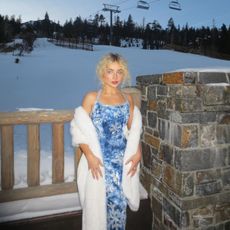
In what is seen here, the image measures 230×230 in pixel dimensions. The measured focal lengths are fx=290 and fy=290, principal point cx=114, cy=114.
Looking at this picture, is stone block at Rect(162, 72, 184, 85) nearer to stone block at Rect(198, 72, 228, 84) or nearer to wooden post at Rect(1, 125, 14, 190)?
stone block at Rect(198, 72, 228, 84)

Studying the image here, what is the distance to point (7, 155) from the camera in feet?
9.93

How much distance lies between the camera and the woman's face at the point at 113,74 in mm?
2553

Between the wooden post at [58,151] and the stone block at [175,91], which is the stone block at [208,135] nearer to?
the stone block at [175,91]

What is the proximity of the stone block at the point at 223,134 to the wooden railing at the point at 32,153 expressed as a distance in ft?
4.97

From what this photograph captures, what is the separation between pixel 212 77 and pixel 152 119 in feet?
2.71

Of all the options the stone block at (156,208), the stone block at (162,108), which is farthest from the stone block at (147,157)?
the stone block at (162,108)

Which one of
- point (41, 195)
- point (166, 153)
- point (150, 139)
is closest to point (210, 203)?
point (166, 153)

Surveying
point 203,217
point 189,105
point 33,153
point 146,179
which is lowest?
point 203,217

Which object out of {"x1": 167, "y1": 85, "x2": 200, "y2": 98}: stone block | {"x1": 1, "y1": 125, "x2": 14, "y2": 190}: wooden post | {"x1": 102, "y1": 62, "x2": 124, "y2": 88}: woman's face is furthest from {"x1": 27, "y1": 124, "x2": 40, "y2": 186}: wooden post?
{"x1": 167, "y1": 85, "x2": 200, "y2": 98}: stone block

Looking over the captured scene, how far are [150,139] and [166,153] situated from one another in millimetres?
395

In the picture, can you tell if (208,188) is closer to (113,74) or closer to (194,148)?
(194,148)

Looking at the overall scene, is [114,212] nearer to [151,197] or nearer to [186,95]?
[151,197]

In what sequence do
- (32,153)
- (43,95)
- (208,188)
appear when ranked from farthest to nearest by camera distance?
(43,95) → (32,153) → (208,188)

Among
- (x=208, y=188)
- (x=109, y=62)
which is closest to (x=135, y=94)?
(x=109, y=62)
